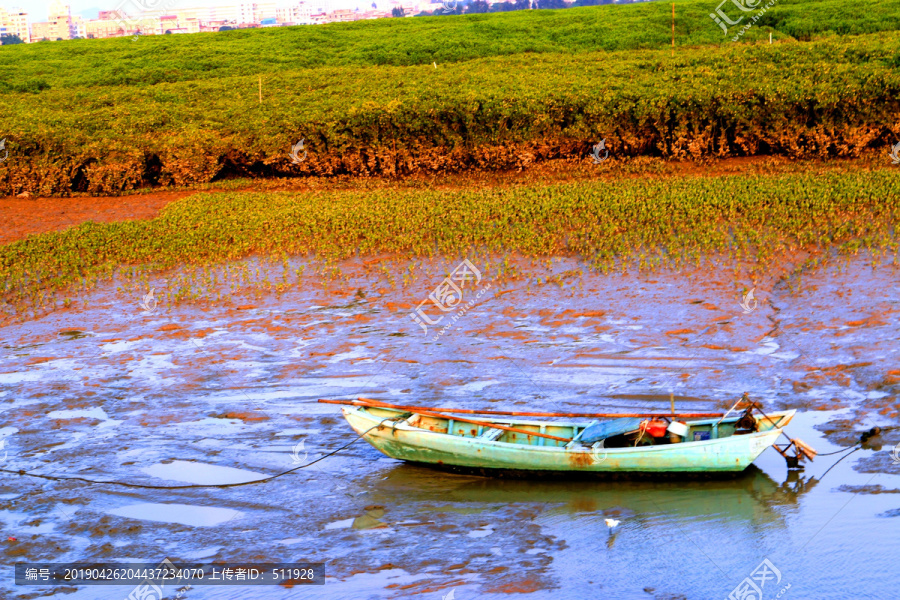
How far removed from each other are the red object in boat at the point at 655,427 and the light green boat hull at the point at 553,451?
0.24 meters

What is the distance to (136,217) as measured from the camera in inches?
765

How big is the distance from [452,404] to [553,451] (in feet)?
7.21

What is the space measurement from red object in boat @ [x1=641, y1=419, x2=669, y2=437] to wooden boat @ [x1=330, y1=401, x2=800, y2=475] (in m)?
0.02

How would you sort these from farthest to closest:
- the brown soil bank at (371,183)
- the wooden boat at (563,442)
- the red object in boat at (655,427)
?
the brown soil bank at (371,183)
the red object in boat at (655,427)
the wooden boat at (563,442)

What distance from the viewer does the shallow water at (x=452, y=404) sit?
7.02 meters

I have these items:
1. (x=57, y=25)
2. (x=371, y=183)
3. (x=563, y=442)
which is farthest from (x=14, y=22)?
(x=563, y=442)

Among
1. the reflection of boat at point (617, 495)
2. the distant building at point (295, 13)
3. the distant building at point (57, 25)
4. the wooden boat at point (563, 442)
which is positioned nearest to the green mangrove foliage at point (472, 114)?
the wooden boat at point (563, 442)

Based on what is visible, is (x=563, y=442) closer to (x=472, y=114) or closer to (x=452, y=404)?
(x=452, y=404)

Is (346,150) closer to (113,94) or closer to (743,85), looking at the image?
(743,85)

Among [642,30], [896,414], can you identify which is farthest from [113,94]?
[896,414]

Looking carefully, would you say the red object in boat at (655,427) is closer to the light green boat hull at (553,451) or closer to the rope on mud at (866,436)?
the light green boat hull at (553,451)

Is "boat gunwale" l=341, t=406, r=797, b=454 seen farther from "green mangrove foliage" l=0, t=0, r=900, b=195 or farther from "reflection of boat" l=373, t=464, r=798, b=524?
"green mangrove foliage" l=0, t=0, r=900, b=195

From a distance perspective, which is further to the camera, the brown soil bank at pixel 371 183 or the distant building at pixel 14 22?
the distant building at pixel 14 22

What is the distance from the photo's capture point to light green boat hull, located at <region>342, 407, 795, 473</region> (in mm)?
8102
